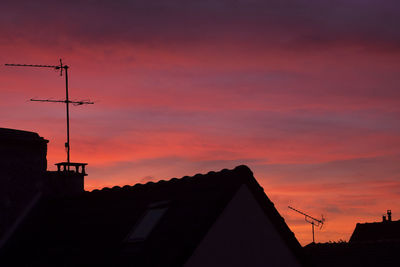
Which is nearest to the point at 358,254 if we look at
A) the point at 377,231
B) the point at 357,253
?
the point at 357,253

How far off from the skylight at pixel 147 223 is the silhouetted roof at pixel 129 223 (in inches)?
8.1

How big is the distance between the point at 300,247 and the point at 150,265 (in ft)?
18.6

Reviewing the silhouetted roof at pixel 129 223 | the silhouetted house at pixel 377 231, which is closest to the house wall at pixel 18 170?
the silhouetted roof at pixel 129 223

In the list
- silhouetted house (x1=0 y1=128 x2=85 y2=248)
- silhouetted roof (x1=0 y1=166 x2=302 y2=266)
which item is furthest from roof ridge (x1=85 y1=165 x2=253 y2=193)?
silhouetted house (x1=0 y1=128 x2=85 y2=248)

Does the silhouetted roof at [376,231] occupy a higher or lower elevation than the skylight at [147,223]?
higher

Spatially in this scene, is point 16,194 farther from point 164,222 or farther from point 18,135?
point 164,222

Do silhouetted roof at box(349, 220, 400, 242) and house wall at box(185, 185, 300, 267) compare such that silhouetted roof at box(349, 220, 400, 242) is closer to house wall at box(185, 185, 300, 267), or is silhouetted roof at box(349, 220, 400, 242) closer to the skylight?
house wall at box(185, 185, 300, 267)

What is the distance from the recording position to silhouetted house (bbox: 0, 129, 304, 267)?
64.0 feet

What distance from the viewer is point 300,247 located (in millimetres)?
21922

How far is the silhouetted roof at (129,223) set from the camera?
19.6 m

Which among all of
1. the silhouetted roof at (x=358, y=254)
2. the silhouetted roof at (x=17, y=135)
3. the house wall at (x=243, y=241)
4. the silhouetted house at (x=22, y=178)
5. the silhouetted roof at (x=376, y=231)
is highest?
the silhouetted roof at (x=376, y=231)

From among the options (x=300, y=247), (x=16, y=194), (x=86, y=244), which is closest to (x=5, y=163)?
(x=16, y=194)

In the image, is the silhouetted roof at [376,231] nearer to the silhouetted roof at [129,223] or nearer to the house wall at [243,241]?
the silhouetted roof at [129,223]

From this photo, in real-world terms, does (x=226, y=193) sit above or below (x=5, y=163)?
below
